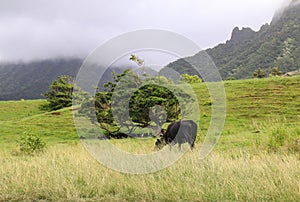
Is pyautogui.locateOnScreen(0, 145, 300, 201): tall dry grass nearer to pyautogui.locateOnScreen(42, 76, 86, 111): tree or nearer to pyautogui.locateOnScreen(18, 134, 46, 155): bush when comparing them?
pyautogui.locateOnScreen(18, 134, 46, 155): bush

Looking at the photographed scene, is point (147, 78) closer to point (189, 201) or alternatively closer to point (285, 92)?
point (189, 201)

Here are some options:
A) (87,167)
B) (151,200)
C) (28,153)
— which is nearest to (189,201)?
(151,200)

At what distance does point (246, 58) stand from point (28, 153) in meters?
88.7

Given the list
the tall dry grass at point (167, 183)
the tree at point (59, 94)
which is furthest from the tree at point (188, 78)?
the tree at point (59, 94)

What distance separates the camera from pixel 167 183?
5797mm

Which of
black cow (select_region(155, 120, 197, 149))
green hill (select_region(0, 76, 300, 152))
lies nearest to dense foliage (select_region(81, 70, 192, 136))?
green hill (select_region(0, 76, 300, 152))

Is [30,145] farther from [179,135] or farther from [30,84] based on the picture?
[30,84]

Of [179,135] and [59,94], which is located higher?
[59,94]

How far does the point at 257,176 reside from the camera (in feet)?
19.5

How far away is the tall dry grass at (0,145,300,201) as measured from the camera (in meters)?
5.20

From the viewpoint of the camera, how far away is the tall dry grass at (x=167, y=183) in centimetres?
520

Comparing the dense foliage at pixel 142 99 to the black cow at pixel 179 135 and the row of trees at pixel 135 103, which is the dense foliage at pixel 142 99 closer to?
the row of trees at pixel 135 103

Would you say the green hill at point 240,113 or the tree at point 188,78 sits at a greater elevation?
the tree at point 188,78

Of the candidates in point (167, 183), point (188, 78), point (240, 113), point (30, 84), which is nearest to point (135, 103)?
point (167, 183)
